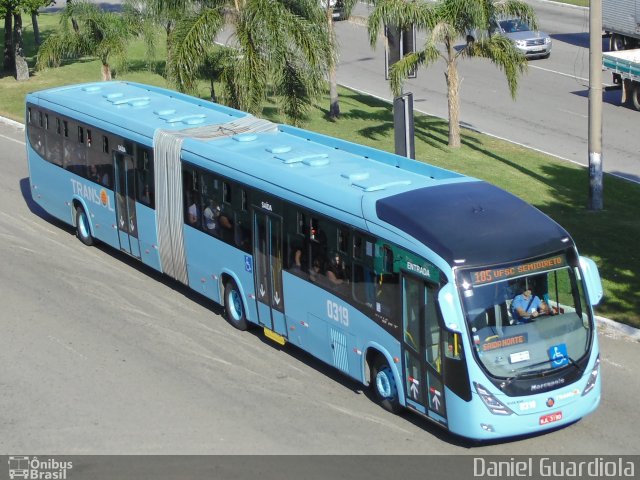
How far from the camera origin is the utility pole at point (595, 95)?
909 inches

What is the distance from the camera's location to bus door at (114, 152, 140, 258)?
19.4 m

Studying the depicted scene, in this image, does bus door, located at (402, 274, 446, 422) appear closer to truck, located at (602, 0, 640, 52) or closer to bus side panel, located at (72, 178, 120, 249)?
bus side panel, located at (72, 178, 120, 249)

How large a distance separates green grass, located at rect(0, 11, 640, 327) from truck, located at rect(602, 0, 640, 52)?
13074mm

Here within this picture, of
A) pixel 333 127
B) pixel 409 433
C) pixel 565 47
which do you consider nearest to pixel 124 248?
pixel 409 433

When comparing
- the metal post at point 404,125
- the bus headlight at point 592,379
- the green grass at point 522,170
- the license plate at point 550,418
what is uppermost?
the metal post at point 404,125

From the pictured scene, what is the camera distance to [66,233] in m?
22.2

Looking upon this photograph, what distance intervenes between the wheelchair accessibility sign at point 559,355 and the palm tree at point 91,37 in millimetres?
25420

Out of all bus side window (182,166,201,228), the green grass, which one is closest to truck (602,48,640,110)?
the green grass

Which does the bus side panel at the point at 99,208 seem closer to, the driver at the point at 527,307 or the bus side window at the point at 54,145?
the bus side window at the point at 54,145

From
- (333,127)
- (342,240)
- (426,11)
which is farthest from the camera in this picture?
(333,127)

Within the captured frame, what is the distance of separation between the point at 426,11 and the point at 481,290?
16838 millimetres

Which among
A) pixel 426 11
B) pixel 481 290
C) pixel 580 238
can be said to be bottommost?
pixel 580 238

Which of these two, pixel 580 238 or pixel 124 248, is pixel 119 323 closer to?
pixel 124 248
